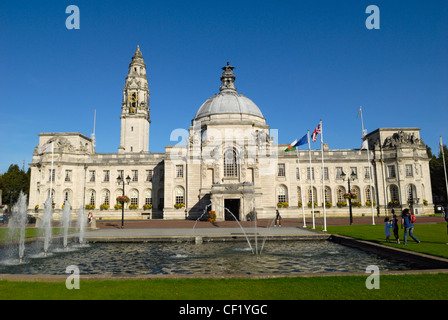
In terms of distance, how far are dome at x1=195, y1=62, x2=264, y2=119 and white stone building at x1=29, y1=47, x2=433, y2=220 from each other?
0.33 m

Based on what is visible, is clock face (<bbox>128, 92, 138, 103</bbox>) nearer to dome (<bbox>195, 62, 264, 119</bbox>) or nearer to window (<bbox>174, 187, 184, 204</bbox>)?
dome (<bbox>195, 62, 264, 119</bbox>)

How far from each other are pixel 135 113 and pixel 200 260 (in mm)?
60826

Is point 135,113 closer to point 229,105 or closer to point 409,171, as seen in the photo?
point 229,105

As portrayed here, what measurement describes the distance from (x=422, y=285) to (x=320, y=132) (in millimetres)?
22739

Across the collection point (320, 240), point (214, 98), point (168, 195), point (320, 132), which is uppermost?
point (214, 98)

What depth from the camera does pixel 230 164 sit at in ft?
164

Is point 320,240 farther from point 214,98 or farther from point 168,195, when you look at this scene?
point 214,98

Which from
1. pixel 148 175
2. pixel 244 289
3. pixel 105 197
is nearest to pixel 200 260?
pixel 244 289

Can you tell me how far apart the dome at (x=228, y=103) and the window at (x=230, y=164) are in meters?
13.0

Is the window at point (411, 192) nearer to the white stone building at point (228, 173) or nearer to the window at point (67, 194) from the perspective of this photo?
the white stone building at point (228, 173)

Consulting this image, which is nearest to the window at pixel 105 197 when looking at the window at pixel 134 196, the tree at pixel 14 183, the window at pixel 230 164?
the window at pixel 134 196

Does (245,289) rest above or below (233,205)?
below

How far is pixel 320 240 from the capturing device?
72.6 ft
